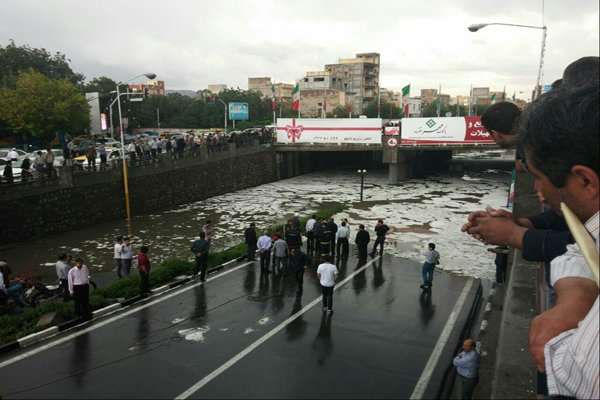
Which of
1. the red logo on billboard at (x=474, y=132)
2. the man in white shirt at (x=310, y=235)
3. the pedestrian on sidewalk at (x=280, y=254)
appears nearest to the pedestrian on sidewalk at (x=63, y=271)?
the pedestrian on sidewalk at (x=280, y=254)

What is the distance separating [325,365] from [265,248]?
22.8ft

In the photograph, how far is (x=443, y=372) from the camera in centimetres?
879

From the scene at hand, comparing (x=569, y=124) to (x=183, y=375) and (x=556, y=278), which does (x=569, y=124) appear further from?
(x=183, y=375)

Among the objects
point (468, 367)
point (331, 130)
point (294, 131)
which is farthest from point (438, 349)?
point (294, 131)

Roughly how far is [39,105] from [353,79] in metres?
82.2

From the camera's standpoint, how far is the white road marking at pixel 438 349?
8148 mm

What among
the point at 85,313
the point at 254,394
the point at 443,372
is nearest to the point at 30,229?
the point at 85,313

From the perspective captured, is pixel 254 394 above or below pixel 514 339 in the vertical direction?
below

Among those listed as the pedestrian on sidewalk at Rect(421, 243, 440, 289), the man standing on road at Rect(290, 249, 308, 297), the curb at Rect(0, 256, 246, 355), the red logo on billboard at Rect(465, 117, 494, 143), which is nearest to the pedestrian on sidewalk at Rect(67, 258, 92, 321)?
the curb at Rect(0, 256, 246, 355)

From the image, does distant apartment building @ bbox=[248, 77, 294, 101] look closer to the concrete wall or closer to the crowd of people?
the concrete wall

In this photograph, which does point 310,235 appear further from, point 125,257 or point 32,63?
point 32,63

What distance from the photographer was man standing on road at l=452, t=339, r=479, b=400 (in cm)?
737

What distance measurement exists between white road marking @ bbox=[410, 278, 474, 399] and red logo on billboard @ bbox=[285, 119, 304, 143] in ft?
105

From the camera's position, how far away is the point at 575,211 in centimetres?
180
